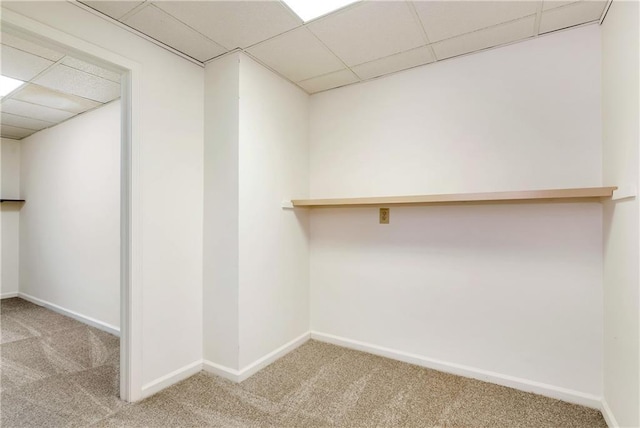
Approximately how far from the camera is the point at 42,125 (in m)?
3.92

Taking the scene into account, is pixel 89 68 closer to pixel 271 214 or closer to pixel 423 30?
pixel 271 214

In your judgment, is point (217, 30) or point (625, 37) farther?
point (217, 30)

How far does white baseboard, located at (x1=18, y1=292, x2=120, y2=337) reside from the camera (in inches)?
123

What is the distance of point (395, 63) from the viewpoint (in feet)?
7.88

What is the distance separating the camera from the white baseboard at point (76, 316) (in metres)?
3.12

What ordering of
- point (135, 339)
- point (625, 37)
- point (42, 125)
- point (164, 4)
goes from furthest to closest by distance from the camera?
point (42, 125) < point (135, 339) < point (164, 4) < point (625, 37)

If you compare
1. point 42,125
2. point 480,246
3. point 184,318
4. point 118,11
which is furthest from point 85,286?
point 480,246

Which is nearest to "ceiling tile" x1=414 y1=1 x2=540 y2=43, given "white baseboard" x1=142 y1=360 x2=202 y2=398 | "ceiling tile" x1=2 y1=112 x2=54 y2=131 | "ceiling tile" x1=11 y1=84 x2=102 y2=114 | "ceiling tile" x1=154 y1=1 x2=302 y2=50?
"ceiling tile" x1=154 y1=1 x2=302 y2=50

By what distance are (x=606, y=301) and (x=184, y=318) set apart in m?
2.77

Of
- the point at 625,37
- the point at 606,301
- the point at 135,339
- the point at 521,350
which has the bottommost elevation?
the point at 521,350

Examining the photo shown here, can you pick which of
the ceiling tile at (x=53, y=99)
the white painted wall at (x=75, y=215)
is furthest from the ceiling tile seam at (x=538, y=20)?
the ceiling tile at (x=53, y=99)

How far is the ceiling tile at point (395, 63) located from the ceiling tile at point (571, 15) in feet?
2.29

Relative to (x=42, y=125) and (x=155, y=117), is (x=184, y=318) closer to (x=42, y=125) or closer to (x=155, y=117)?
(x=155, y=117)

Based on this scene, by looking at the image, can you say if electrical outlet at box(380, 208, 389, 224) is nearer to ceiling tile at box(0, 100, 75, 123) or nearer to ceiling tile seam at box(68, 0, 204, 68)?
ceiling tile seam at box(68, 0, 204, 68)
